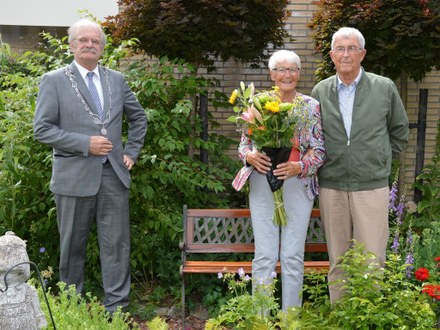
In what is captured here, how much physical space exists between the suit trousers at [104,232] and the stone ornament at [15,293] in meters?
1.47

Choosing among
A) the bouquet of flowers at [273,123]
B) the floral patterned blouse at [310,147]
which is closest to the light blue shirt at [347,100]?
the floral patterned blouse at [310,147]

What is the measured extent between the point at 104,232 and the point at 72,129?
79 cm

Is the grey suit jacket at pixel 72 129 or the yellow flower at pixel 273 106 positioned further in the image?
the grey suit jacket at pixel 72 129

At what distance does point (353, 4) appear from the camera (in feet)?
18.9

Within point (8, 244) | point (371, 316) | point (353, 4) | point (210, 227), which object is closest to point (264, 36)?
point (353, 4)

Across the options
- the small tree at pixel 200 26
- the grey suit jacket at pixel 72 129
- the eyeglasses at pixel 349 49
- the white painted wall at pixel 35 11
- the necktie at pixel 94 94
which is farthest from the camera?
the white painted wall at pixel 35 11

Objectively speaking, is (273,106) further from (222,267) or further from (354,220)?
(222,267)

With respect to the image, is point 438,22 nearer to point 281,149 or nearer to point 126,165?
point 281,149

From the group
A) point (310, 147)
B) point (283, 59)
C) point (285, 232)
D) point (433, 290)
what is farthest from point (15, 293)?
point (433, 290)

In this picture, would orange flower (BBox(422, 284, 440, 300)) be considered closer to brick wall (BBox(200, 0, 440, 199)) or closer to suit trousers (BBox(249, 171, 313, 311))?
suit trousers (BBox(249, 171, 313, 311))

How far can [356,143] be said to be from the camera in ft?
13.7

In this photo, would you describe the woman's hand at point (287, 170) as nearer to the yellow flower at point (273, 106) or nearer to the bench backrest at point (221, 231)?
the yellow flower at point (273, 106)

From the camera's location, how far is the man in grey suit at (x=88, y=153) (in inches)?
170

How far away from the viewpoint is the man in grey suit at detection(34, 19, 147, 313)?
14.2 feet
